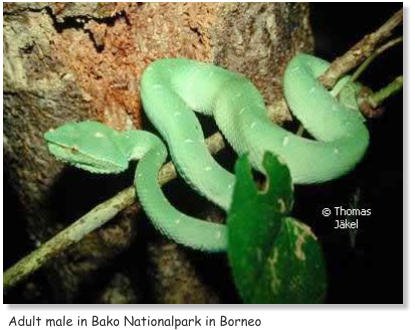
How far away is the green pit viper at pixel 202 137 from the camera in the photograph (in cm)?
134

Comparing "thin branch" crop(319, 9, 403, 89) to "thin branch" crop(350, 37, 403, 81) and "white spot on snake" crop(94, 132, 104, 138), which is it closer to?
"thin branch" crop(350, 37, 403, 81)

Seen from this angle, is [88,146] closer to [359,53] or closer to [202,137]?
[202,137]

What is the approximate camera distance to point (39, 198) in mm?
1859

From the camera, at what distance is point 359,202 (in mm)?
1662

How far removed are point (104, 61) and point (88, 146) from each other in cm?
35

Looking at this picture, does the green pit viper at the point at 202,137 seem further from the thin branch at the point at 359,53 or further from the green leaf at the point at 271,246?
the green leaf at the point at 271,246

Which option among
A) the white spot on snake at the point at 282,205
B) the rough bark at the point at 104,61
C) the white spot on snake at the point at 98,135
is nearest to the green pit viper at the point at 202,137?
the white spot on snake at the point at 98,135

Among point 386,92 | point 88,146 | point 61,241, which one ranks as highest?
point 386,92

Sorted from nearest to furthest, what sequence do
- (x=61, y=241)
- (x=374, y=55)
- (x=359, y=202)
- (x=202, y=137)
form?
1. (x=61, y=241)
2. (x=374, y=55)
3. (x=202, y=137)
4. (x=359, y=202)

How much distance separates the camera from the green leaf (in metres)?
0.95

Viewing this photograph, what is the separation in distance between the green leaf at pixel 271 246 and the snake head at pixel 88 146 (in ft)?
2.16

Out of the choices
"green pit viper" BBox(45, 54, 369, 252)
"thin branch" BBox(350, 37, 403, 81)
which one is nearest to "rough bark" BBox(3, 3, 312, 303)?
"green pit viper" BBox(45, 54, 369, 252)

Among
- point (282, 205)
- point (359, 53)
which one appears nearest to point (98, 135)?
point (282, 205)
